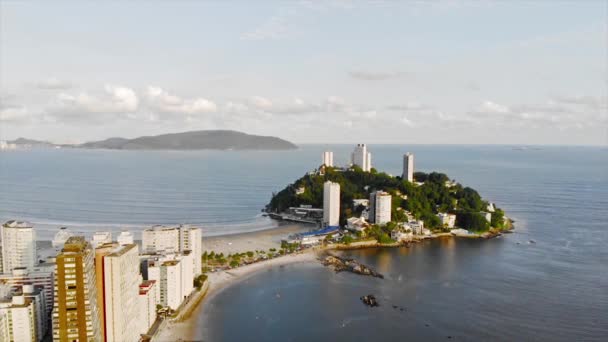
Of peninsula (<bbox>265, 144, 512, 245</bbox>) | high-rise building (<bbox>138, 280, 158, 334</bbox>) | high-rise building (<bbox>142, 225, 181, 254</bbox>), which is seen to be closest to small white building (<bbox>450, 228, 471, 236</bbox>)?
peninsula (<bbox>265, 144, 512, 245</bbox>)

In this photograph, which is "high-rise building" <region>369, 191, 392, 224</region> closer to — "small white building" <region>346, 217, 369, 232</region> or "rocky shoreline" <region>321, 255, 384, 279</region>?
"small white building" <region>346, 217, 369, 232</region>

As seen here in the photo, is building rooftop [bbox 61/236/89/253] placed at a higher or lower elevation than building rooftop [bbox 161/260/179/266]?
higher

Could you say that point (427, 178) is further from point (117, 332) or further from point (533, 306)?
point (117, 332)

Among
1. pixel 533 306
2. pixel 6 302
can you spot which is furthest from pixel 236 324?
pixel 533 306

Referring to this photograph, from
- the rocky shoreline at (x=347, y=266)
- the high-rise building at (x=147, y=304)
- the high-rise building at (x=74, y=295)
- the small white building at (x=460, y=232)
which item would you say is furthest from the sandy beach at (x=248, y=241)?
the high-rise building at (x=74, y=295)

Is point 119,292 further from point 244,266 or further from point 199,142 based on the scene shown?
point 199,142

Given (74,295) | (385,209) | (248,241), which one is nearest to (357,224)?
(385,209)

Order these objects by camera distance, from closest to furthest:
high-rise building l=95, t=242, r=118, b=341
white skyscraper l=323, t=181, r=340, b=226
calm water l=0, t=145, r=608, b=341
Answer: high-rise building l=95, t=242, r=118, b=341
calm water l=0, t=145, r=608, b=341
white skyscraper l=323, t=181, r=340, b=226
